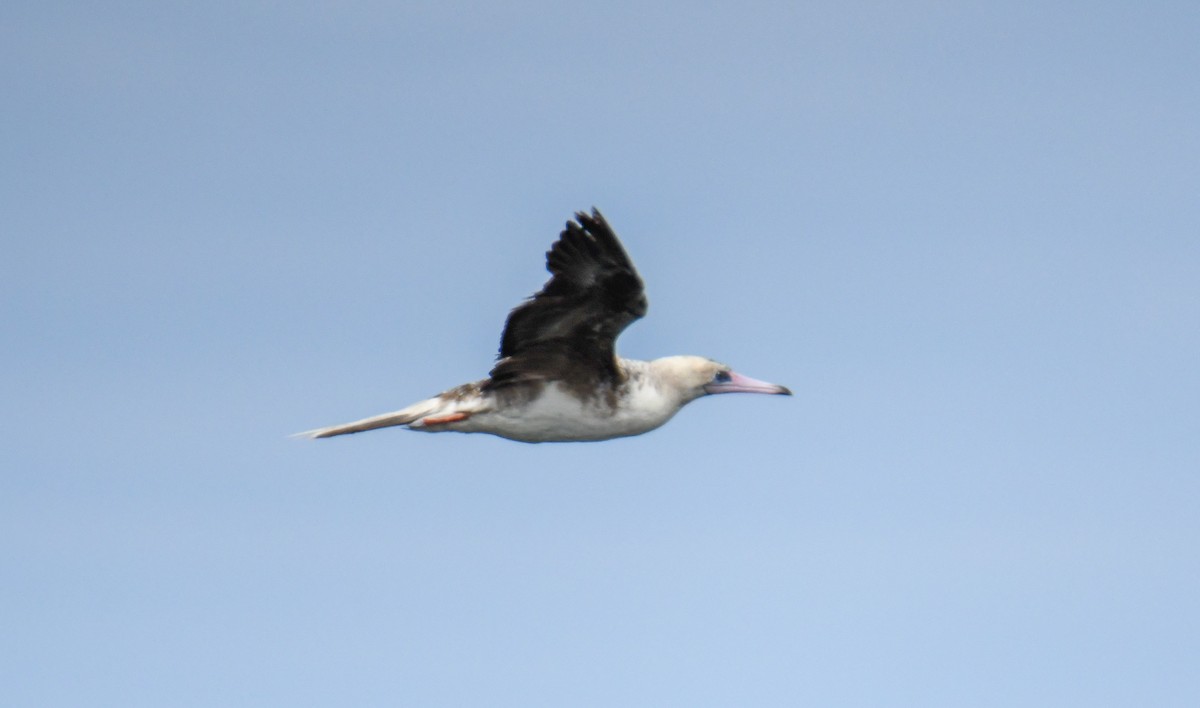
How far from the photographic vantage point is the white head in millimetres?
25109

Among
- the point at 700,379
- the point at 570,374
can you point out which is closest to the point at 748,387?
the point at 700,379

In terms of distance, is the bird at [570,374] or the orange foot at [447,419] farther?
the orange foot at [447,419]

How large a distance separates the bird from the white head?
0.02 metres

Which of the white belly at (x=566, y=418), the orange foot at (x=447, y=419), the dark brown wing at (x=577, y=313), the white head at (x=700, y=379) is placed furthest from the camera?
the white head at (x=700, y=379)

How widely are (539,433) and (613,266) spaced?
2034 mm

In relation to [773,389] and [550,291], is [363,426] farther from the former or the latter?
[773,389]

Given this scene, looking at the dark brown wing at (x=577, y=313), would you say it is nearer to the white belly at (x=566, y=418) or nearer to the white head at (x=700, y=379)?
the white belly at (x=566, y=418)

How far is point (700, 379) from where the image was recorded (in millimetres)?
25359

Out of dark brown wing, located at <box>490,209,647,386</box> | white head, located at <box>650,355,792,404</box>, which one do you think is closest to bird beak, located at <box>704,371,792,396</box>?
white head, located at <box>650,355,792,404</box>

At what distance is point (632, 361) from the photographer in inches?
980

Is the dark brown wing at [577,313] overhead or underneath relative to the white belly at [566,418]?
overhead

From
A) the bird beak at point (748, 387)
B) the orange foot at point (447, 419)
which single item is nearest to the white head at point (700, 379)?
the bird beak at point (748, 387)

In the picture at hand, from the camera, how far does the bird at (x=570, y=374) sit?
23.5 meters

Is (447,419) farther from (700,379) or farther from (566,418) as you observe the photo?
(700,379)
